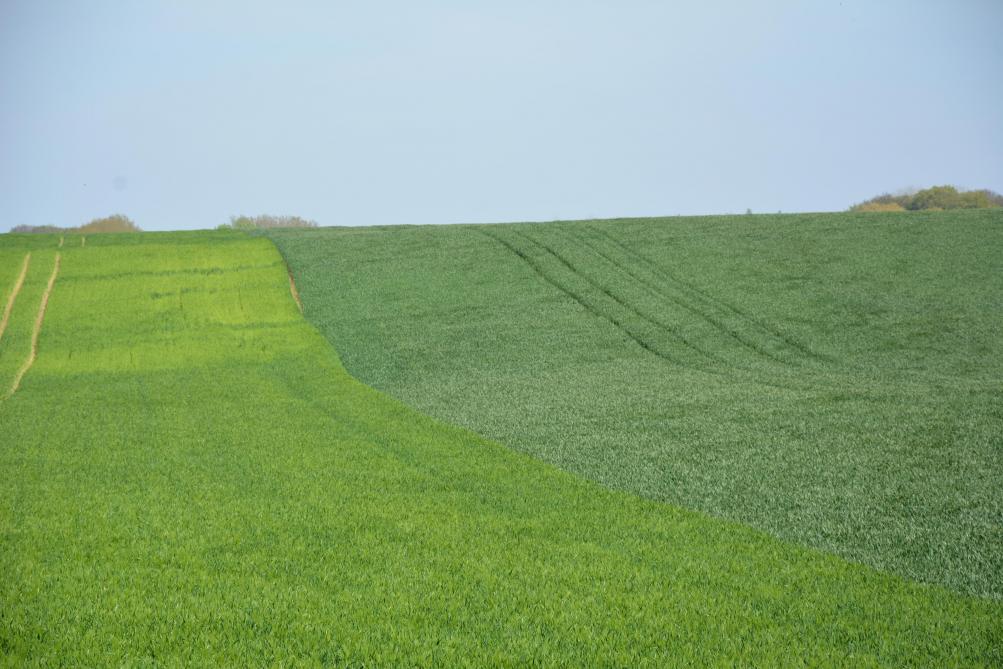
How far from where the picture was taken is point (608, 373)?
2117 cm

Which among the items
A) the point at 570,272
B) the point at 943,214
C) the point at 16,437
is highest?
the point at 943,214

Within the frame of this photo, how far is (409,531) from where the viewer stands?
31.3 ft

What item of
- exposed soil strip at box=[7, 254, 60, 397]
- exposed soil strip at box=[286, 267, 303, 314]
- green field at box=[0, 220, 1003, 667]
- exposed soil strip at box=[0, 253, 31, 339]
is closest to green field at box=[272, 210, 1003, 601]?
green field at box=[0, 220, 1003, 667]

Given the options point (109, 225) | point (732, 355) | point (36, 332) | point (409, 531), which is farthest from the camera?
point (109, 225)

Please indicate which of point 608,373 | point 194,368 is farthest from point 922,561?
point 194,368

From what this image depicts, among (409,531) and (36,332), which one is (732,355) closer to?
(409,531)

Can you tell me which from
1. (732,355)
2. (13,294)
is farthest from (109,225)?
(732,355)

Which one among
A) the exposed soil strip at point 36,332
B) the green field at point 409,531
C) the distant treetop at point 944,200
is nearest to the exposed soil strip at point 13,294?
the exposed soil strip at point 36,332

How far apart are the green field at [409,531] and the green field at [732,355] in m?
0.18

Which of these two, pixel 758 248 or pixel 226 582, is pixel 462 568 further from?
pixel 758 248

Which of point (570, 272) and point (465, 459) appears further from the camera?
point (570, 272)

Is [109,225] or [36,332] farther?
[109,225]

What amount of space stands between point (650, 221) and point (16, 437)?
29250 mm

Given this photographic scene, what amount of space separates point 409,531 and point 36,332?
76.1 ft
